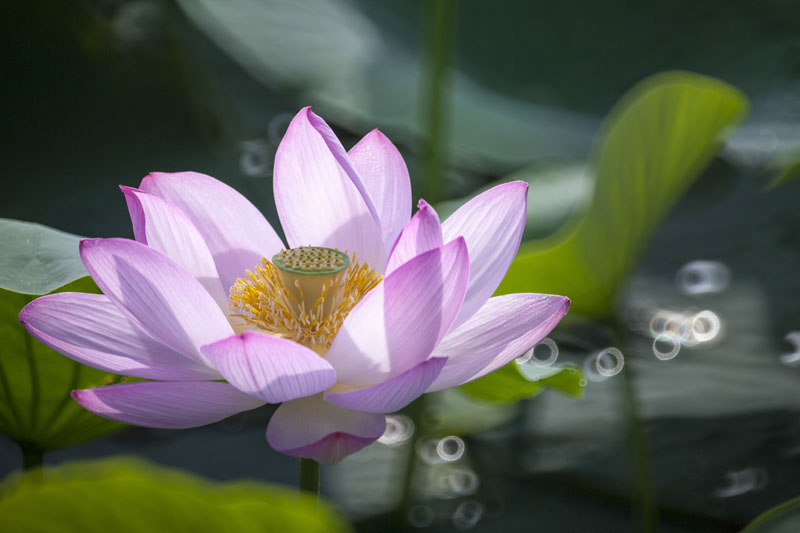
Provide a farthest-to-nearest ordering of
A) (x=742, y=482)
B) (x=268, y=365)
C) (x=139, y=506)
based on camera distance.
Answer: (x=742, y=482) < (x=268, y=365) < (x=139, y=506)

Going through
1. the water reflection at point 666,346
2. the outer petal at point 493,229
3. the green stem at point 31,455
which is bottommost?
the green stem at point 31,455

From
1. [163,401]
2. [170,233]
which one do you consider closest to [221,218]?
[170,233]

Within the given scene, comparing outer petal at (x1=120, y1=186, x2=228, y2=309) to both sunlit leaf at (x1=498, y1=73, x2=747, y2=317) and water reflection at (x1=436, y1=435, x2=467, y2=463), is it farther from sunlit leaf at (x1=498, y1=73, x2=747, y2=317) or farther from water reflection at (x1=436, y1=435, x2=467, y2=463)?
water reflection at (x1=436, y1=435, x2=467, y2=463)

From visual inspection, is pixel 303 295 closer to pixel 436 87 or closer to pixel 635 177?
pixel 635 177

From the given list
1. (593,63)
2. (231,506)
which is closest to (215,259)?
(231,506)

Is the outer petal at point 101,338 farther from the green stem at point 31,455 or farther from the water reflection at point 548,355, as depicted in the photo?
the water reflection at point 548,355

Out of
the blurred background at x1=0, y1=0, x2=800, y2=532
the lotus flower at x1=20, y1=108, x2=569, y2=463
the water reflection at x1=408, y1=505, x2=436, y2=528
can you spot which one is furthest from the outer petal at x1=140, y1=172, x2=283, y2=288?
the water reflection at x1=408, y1=505, x2=436, y2=528

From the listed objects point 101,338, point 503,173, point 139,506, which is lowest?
point 139,506

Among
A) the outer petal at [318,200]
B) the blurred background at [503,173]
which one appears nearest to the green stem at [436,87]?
the blurred background at [503,173]
